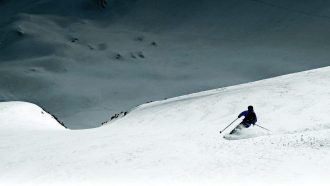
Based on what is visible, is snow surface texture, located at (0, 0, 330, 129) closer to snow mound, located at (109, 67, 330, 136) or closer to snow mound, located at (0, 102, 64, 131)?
snow mound, located at (0, 102, 64, 131)

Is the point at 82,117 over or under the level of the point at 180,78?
under

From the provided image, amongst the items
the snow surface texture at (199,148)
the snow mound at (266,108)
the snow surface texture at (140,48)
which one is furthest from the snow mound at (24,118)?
the snow surface texture at (140,48)

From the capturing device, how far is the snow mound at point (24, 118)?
34062 millimetres

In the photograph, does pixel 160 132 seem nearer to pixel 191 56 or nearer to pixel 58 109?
pixel 58 109

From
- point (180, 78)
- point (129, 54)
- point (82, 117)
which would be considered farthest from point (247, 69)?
point (82, 117)

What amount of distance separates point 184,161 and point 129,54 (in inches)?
2110

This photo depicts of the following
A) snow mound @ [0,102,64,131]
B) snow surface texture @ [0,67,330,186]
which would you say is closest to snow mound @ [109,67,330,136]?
snow surface texture @ [0,67,330,186]

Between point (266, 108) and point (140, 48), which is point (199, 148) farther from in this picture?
point (140, 48)

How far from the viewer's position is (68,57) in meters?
71.2

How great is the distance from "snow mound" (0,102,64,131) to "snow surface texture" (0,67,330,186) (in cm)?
156

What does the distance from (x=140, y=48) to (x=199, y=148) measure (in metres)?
53.3

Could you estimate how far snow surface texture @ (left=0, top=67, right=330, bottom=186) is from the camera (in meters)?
16.6

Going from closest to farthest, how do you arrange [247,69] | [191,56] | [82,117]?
[82,117] < [247,69] < [191,56]

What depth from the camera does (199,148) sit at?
68.2 ft
